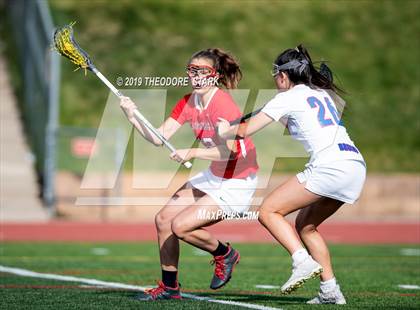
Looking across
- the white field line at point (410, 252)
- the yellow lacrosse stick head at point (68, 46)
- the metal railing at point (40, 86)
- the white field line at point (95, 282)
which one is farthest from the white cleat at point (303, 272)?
the metal railing at point (40, 86)

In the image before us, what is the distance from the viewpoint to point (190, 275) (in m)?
11.7

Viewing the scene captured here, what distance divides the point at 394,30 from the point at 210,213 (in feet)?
85.8

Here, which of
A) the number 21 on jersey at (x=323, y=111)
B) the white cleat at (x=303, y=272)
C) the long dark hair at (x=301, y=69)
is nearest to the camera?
the white cleat at (x=303, y=272)

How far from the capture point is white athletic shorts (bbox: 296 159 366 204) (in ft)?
25.3

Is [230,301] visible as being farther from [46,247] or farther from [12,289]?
[46,247]

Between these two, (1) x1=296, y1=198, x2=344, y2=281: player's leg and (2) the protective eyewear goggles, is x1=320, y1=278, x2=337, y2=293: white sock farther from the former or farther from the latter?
(2) the protective eyewear goggles

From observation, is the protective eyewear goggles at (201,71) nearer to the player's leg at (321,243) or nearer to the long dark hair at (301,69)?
the long dark hair at (301,69)

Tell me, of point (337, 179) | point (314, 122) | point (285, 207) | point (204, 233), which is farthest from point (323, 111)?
point (204, 233)

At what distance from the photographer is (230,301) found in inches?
329

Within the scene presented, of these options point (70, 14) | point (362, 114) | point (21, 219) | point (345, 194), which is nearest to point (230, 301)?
point (345, 194)

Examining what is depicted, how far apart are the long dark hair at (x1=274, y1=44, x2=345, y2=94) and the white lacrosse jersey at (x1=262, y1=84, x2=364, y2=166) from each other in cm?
17

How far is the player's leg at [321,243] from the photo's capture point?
813 cm

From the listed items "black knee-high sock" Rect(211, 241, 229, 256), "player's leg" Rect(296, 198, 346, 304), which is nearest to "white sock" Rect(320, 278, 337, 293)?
"player's leg" Rect(296, 198, 346, 304)

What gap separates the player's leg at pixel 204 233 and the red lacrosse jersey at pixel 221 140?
30cm
